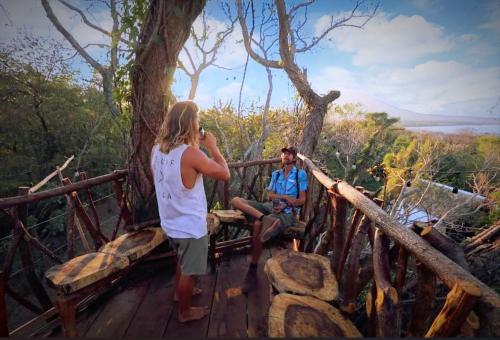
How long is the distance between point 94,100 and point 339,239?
48.1ft

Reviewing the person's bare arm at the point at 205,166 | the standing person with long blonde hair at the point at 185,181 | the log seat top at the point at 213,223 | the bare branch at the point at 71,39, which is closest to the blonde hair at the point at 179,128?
the standing person with long blonde hair at the point at 185,181

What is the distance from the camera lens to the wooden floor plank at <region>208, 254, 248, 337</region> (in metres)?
2.01

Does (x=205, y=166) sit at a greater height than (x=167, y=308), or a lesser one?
greater

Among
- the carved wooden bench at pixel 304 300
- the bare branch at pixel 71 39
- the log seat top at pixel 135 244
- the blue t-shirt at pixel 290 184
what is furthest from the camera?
the bare branch at pixel 71 39

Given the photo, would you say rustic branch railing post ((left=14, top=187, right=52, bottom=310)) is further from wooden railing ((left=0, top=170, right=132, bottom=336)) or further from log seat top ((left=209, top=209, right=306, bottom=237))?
log seat top ((left=209, top=209, right=306, bottom=237))

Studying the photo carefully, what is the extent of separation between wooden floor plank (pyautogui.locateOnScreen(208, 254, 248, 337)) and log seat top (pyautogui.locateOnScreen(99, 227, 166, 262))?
2.61 ft

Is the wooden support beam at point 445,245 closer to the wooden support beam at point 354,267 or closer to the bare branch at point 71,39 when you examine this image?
the wooden support beam at point 354,267

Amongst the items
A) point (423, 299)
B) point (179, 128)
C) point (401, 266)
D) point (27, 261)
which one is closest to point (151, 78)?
point (179, 128)

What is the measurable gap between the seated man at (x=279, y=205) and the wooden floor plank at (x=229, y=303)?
23 cm

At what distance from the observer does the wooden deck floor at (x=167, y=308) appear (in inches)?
78.1

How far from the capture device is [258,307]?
2264 millimetres

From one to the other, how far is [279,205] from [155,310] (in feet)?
5.34

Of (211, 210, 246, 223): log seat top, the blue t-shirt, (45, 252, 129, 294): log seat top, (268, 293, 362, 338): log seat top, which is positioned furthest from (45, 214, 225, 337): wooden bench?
the blue t-shirt

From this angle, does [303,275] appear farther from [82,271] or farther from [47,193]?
[47,193]
